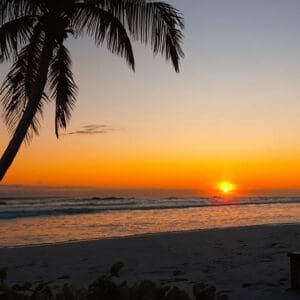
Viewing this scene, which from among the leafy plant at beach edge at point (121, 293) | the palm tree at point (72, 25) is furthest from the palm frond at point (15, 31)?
the leafy plant at beach edge at point (121, 293)

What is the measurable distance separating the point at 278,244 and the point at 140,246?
393 cm

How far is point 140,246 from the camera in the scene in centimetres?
1474

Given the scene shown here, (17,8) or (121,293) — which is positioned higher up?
(17,8)

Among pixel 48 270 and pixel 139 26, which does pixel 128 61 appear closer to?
pixel 139 26

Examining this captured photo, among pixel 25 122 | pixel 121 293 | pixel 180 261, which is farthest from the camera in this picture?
pixel 180 261

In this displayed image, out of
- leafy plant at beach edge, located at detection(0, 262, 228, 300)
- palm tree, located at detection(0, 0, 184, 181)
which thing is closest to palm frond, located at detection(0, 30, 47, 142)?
palm tree, located at detection(0, 0, 184, 181)

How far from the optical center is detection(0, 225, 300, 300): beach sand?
847 centimetres

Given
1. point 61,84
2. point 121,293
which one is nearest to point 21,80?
point 61,84

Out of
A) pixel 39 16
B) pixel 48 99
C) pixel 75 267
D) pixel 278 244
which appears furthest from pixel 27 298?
pixel 278 244

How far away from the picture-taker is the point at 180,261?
1154cm

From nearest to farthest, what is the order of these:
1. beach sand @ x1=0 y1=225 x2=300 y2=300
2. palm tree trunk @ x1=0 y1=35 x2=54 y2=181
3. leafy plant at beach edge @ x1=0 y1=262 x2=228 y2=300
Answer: leafy plant at beach edge @ x1=0 y1=262 x2=228 y2=300, palm tree trunk @ x1=0 y1=35 x2=54 y2=181, beach sand @ x1=0 y1=225 x2=300 y2=300

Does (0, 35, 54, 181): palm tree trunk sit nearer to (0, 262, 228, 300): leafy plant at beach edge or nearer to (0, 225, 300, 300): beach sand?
(0, 262, 228, 300): leafy plant at beach edge

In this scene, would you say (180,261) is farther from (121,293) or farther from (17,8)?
(121,293)

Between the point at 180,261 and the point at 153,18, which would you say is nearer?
the point at 153,18
